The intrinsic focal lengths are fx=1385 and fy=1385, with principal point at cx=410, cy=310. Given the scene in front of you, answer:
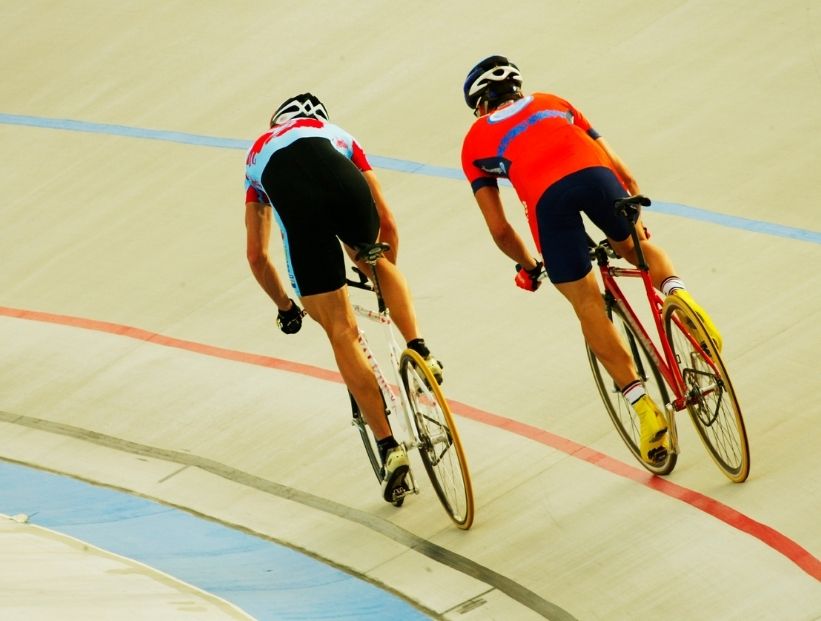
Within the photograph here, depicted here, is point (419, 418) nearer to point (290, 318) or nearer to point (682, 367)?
point (290, 318)

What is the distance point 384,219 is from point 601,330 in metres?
0.96

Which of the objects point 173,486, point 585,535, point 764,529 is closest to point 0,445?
point 173,486

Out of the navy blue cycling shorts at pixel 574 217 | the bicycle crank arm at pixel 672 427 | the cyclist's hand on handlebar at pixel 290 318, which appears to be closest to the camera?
the navy blue cycling shorts at pixel 574 217

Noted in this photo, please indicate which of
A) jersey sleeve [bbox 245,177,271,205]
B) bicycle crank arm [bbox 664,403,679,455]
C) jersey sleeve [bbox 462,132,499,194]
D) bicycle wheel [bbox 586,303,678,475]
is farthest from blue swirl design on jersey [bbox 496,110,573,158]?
bicycle crank arm [bbox 664,403,679,455]

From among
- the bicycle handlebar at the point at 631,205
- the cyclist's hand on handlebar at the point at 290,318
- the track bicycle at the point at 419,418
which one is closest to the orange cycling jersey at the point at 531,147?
the bicycle handlebar at the point at 631,205

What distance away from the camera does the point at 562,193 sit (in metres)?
4.70

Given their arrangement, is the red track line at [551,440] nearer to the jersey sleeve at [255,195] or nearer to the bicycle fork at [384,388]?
the bicycle fork at [384,388]

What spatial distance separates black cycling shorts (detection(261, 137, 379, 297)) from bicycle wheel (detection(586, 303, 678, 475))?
97 cm

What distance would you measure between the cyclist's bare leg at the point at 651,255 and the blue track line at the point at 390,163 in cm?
175

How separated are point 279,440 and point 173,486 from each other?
501 millimetres

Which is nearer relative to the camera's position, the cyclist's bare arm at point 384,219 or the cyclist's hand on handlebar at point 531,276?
the cyclist's hand on handlebar at point 531,276

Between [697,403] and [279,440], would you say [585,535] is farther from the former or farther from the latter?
[279,440]

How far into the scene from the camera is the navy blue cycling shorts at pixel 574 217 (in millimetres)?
4684

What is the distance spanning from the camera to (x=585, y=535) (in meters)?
4.84
